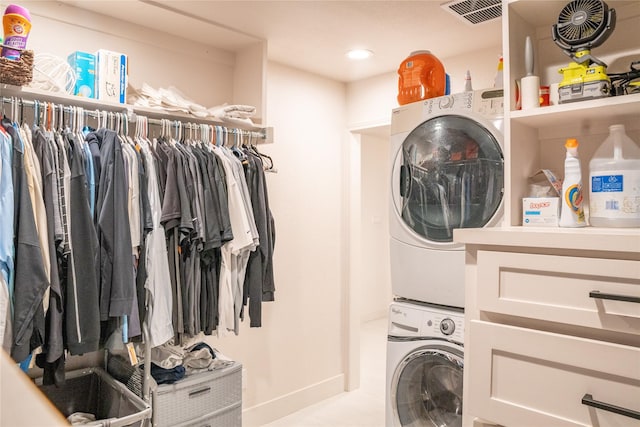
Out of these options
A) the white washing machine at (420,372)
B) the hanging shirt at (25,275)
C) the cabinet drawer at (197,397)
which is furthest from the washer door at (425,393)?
the hanging shirt at (25,275)

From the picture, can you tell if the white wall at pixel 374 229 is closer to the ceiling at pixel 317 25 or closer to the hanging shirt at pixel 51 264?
the ceiling at pixel 317 25

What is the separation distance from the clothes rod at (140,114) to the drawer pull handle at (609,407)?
188 centimetres

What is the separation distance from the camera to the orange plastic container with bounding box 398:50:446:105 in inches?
89.4

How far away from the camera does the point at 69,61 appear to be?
6.42 feet

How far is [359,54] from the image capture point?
2.77 m

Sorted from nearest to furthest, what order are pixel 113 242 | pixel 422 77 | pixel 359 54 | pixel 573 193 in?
pixel 573 193 < pixel 113 242 < pixel 422 77 < pixel 359 54

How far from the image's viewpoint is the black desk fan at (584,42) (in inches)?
52.2

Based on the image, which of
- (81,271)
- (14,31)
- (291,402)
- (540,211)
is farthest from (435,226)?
(14,31)

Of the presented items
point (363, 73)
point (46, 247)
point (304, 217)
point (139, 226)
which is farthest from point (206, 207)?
point (363, 73)

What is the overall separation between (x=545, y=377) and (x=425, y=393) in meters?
1.14

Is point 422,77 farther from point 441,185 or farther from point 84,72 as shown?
point 84,72

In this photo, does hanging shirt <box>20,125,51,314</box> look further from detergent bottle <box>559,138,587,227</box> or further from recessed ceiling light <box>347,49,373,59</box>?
recessed ceiling light <box>347,49,373,59</box>

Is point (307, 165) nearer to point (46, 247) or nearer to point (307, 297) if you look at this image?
point (307, 297)

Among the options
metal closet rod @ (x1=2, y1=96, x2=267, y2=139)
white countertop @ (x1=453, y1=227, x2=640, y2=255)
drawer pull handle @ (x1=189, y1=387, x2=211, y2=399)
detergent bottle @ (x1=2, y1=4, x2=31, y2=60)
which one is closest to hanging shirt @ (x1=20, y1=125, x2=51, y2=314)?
metal closet rod @ (x1=2, y1=96, x2=267, y2=139)
